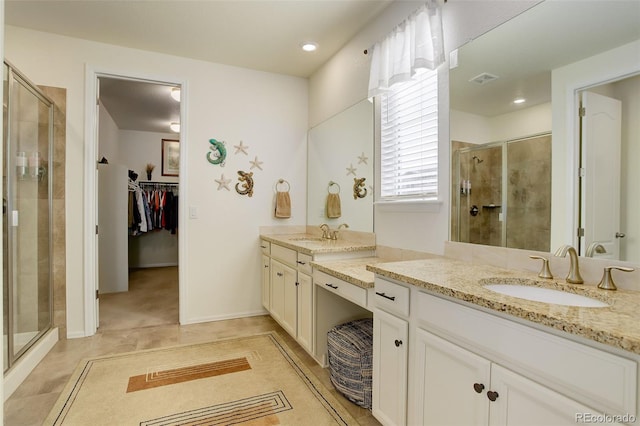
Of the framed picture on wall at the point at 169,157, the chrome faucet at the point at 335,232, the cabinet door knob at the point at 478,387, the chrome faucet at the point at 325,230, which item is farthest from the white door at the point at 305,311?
the framed picture on wall at the point at 169,157

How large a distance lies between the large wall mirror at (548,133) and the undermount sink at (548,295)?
8.0 inches

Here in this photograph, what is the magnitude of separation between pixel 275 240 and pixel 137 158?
4.53m

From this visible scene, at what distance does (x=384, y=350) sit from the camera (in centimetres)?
164

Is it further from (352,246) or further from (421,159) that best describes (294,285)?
(421,159)

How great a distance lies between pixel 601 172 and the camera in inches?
52.1

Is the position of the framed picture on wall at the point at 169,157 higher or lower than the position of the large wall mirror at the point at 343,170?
higher

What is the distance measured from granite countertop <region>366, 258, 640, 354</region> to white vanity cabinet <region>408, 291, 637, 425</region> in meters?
0.06

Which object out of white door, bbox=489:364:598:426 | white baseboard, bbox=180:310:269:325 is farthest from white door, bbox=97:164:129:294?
white door, bbox=489:364:598:426

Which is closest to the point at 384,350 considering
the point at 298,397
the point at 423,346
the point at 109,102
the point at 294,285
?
the point at 423,346

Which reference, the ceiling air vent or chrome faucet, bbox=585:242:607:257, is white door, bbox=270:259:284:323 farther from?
chrome faucet, bbox=585:242:607:257

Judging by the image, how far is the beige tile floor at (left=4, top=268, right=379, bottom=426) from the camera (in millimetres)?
1953

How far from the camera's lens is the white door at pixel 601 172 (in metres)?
1.28

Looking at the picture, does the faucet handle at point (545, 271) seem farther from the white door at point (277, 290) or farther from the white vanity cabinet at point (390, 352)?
the white door at point (277, 290)

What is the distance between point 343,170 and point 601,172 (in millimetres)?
2006
